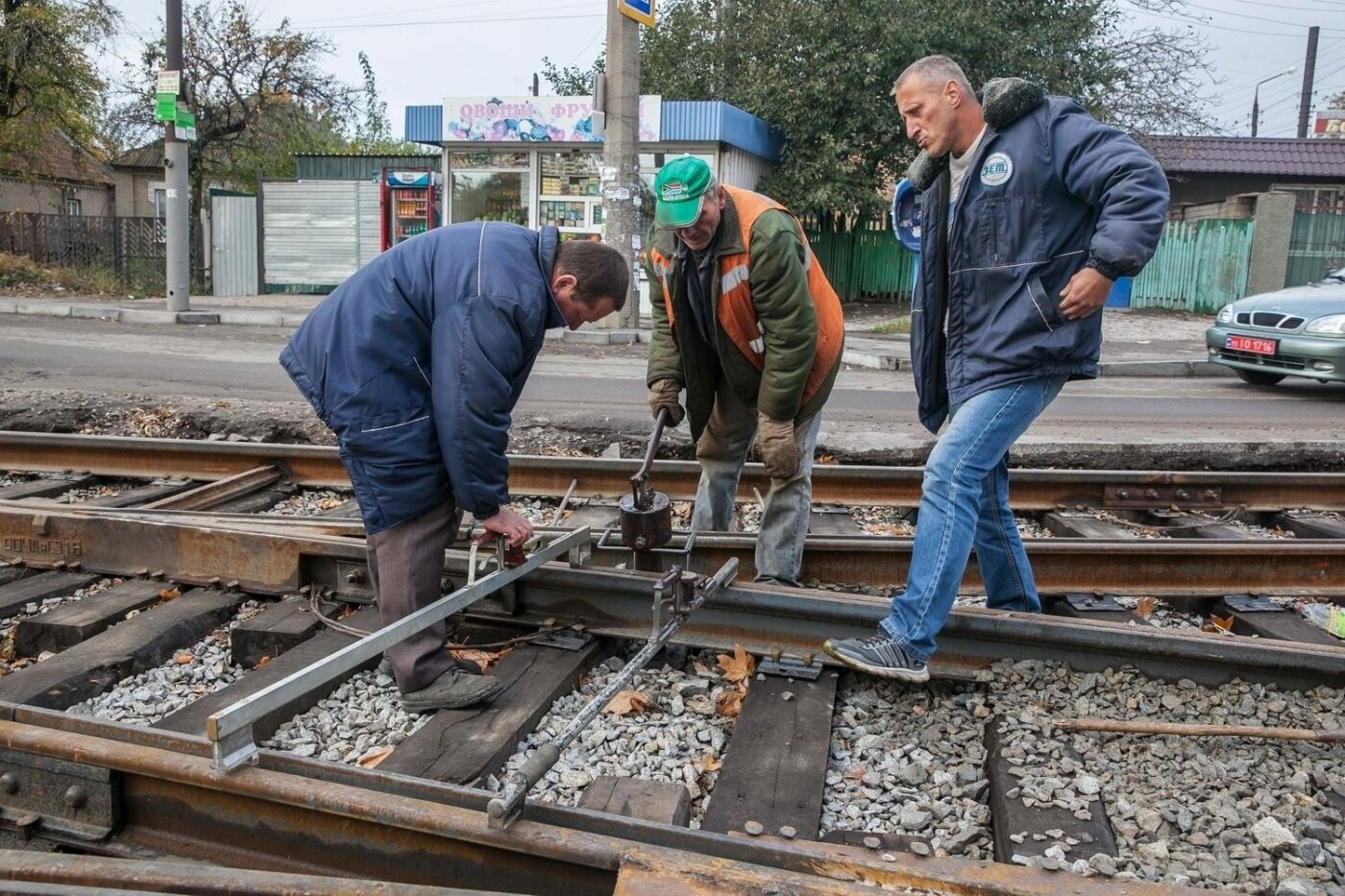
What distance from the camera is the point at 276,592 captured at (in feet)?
14.1

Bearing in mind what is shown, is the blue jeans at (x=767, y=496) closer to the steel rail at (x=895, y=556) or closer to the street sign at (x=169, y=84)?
the steel rail at (x=895, y=556)

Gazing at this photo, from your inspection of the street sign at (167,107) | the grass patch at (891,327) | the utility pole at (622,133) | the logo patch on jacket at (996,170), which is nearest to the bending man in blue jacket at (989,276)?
the logo patch on jacket at (996,170)

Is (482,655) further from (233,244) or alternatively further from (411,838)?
(233,244)

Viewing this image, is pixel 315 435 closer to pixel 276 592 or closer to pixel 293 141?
pixel 276 592

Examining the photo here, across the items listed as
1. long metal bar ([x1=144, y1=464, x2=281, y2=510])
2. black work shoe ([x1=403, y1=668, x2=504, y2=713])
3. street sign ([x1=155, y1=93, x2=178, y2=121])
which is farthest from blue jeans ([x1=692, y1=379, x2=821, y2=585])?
street sign ([x1=155, y1=93, x2=178, y2=121])

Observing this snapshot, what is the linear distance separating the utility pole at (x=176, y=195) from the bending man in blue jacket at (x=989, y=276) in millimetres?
15595

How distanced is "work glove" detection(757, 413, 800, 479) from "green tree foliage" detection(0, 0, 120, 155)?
24.6 m

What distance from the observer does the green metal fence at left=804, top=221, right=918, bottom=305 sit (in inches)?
947

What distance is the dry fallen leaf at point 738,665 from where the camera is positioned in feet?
12.1

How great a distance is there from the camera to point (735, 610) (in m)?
3.83

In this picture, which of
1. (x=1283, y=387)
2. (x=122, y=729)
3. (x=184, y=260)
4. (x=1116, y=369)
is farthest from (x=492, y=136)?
(x=122, y=729)

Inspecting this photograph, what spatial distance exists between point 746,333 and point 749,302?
0.52 feet

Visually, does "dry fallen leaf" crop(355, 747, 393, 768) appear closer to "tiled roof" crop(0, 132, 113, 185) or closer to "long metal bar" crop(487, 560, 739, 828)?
"long metal bar" crop(487, 560, 739, 828)

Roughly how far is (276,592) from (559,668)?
1356mm
